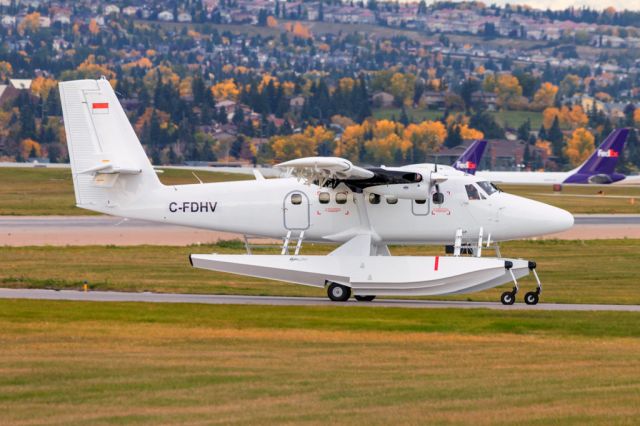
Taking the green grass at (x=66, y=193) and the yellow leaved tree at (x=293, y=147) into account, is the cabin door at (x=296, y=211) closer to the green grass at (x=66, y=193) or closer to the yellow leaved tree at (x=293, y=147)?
the green grass at (x=66, y=193)

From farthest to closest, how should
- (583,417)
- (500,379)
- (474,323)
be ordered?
(474,323) → (500,379) → (583,417)

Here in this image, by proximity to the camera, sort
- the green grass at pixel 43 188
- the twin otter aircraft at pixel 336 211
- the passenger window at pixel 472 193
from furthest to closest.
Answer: the green grass at pixel 43 188 < the passenger window at pixel 472 193 < the twin otter aircraft at pixel 336 211

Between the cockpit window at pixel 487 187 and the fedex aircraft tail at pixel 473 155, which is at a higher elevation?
the cockpit window at pixel 487 187

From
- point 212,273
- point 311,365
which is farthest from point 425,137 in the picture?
point 311,365

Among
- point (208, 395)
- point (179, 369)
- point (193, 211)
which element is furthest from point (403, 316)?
point (208, 395)

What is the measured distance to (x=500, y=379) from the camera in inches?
681

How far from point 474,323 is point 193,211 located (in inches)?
313

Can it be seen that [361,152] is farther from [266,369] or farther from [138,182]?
[266,369]

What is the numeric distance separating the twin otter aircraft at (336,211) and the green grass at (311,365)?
1.78 metres

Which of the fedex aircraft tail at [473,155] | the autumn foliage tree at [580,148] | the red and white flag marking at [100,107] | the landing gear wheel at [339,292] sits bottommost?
the autumn foliage tree at [580,148]

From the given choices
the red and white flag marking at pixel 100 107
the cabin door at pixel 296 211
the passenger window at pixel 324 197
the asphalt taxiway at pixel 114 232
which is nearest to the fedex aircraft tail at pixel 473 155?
the asphalt taxiway at pixel 114 232

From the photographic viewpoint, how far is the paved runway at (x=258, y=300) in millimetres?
27297

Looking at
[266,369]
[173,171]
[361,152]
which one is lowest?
[361,152]

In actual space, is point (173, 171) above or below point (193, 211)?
below
